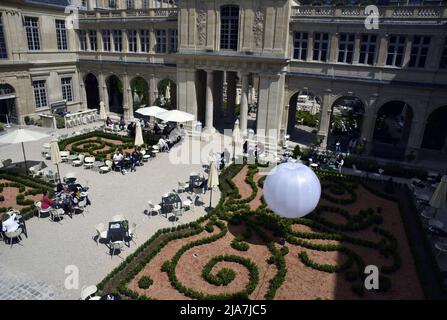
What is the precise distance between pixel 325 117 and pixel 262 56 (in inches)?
356

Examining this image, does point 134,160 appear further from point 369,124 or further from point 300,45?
point 369,124

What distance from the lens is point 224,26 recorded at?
3612 cm

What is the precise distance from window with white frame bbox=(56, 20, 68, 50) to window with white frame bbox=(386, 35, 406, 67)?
1576 inches

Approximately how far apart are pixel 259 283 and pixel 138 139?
19.1 meters

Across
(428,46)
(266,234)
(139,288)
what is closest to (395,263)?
(266,234)

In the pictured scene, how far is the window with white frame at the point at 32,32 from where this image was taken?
40.8 meters

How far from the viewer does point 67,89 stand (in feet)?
156

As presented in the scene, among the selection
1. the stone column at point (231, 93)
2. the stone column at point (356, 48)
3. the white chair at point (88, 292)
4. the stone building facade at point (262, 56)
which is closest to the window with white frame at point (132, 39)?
the stone building facade at point (262, 56)

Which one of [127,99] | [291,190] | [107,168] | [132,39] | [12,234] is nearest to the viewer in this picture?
[291,190]

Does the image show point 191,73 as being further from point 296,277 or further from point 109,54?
point 296,277

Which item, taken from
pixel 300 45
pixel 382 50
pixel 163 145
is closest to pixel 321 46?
pixel 300 45

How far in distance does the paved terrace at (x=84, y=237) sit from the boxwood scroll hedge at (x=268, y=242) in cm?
104

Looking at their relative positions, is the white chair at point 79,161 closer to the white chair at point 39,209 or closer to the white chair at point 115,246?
the white chair at point 39,209
